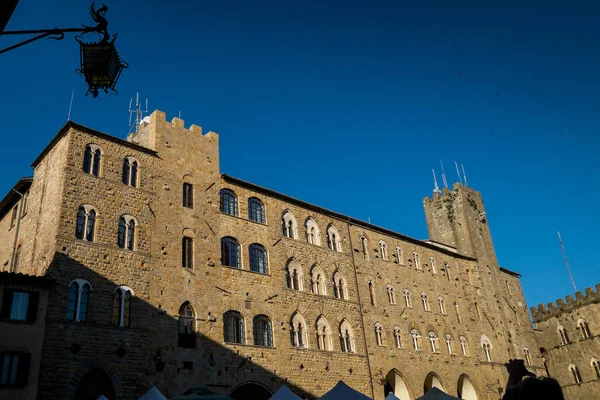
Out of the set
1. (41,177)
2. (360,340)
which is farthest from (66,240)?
(360,340)

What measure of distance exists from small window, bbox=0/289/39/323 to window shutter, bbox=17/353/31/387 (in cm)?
123

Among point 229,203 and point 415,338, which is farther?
point 415,338

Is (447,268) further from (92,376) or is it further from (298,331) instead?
(92,376)

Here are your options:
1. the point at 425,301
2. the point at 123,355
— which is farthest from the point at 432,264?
the point at 123,355

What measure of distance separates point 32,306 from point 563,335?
4266 cm

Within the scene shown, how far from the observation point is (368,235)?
35.4 meters

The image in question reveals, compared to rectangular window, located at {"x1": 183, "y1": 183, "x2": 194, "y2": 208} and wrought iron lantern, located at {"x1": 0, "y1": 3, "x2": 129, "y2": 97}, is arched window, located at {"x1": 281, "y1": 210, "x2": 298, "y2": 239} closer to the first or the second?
rectangular window, located at {"x1": 183, "y1": 183, "x2": 194, "y2": 208}

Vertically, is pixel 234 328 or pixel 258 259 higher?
pixel 258 259

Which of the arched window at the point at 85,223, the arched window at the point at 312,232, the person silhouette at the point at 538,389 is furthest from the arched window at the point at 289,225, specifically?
the person silhouette at the point at 538,389

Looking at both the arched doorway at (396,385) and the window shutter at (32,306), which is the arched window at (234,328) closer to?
the window shutter at (32,306)

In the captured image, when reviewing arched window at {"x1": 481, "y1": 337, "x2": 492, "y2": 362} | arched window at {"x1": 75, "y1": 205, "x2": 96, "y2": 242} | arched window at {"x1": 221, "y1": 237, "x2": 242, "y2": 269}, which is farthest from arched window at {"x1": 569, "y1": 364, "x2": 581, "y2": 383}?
arched window at {"x1": 75, "y1": 205, "x2": 96, "y2": 242}

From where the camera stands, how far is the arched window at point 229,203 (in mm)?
27531

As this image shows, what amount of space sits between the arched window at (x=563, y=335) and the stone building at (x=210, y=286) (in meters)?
10.6

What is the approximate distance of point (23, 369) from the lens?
17828mm
